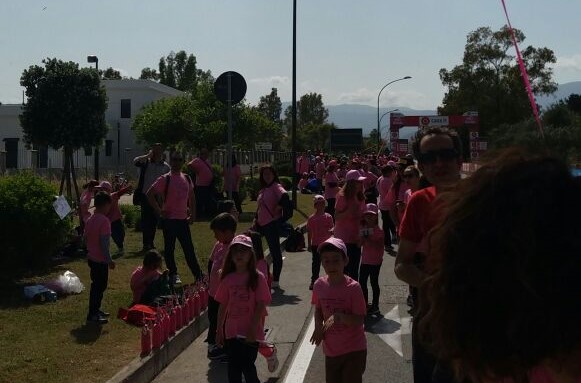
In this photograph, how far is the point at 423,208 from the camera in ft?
12.3

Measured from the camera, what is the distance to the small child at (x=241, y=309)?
213 inches

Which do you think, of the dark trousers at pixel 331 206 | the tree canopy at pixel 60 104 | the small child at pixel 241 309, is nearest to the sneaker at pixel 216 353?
the small child at pixel 241 309

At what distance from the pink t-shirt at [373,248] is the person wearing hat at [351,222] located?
4.6 inches

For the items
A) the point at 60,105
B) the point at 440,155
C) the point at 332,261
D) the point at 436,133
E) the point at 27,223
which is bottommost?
the point at 27,223

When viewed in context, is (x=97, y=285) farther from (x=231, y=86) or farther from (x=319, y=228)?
(x=231, y=86)

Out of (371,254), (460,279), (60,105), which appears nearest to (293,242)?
(371,254)

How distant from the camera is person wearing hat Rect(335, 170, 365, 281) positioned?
898 centimetres

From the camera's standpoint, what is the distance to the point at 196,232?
1552 cm

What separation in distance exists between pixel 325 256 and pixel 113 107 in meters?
56.2

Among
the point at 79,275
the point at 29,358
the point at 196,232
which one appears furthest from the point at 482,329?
the point at 196,232

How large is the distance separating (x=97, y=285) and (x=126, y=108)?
52821 mm

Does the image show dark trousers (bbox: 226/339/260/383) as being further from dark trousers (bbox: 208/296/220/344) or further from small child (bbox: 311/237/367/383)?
dark trousers (bbox: 208/296/220/344)

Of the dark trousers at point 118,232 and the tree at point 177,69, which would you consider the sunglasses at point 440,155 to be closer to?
the dark trousers at point 118,232

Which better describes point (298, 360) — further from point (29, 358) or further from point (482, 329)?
point (482, 329)
